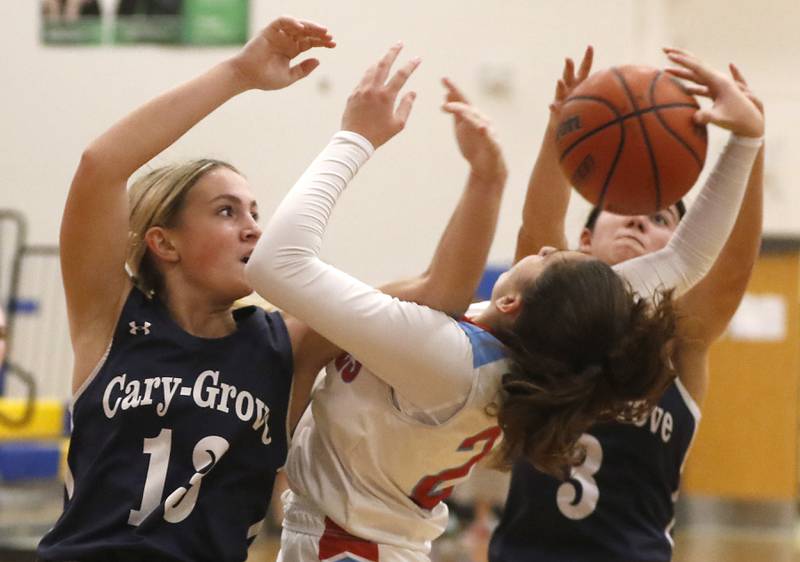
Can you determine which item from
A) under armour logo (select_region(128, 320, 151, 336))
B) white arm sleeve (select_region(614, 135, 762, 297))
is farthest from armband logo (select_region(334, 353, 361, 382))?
white arm sleeve (select_region(614, 135, 762, 297))

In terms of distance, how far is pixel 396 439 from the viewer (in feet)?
7.04

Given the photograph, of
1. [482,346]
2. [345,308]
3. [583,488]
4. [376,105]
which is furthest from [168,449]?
[583,488]

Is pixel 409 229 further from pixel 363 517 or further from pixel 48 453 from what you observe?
pixel 363 517

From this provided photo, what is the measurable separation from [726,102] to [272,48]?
93 centimetres

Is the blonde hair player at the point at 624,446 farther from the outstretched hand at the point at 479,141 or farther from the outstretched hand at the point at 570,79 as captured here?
the outstretched hand at the point at 479,141

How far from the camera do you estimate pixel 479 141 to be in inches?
83.9

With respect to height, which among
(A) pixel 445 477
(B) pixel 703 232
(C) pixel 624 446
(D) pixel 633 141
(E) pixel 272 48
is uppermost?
(E) pixel 272 48

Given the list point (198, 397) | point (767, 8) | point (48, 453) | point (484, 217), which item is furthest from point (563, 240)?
point (767, 8)

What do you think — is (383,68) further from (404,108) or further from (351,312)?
(351,312)

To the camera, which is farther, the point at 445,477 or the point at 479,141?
the point at 445,477

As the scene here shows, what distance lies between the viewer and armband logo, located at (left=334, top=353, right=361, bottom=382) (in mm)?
2242

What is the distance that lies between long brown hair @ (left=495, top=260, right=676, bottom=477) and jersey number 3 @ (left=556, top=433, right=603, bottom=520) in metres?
0.55

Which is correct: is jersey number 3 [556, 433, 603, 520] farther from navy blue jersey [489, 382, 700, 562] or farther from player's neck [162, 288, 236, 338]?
player's neck [162, 288, 236, 338]

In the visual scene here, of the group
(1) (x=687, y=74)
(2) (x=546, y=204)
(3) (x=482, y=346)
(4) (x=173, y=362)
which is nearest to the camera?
(3) (x=482, y=346)
